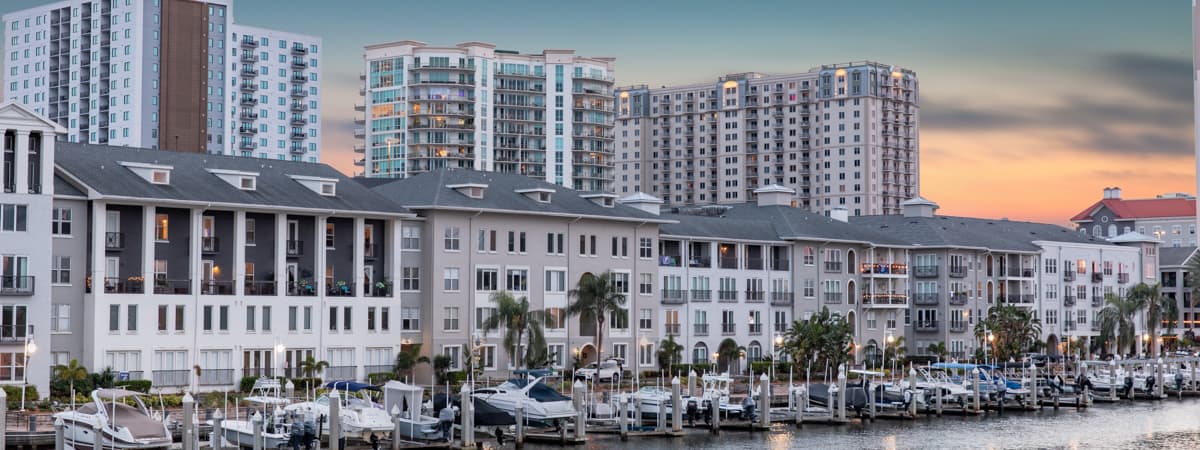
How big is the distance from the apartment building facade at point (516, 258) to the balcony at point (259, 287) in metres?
10.9

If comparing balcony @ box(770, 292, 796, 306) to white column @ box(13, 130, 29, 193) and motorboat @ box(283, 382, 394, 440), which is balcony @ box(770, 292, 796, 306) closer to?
motorboat @ box(283, 382, 394, 440)

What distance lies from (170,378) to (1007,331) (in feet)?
250

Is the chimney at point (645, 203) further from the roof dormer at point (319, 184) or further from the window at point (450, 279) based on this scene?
the roof dormer at point (319, 184)

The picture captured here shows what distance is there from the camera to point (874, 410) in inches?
3479

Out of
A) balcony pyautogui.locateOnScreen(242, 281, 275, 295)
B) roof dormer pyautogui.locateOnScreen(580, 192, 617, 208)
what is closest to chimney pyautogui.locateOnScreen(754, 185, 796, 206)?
roof dormer pyautogui.locateOnScreen(580, 192, 617, 208)

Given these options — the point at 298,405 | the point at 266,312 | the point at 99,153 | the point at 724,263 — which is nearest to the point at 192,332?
the point at 266,312

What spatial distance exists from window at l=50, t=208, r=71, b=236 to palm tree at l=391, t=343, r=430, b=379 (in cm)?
2200

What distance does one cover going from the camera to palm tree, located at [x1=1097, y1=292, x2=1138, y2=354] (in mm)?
160500

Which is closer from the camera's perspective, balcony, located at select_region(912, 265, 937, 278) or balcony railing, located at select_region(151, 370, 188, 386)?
balcony railing, located at select_region(151, 370, 188, 386)

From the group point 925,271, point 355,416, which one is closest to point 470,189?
point 355,416

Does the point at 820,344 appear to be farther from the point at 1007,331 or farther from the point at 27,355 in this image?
the point at 27,355

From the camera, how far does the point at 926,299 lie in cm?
14612

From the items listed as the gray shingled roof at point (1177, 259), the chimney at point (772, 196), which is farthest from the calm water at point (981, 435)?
the gray shingled roof at point (1177, 259)

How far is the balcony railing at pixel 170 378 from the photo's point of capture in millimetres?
87562
